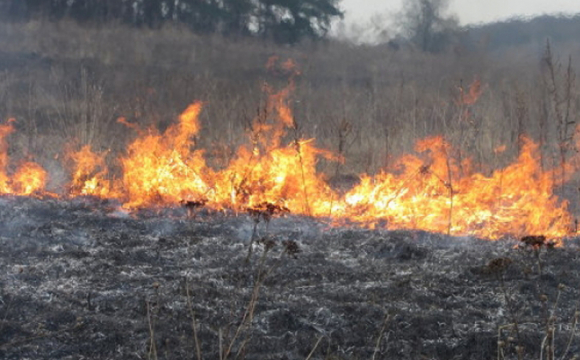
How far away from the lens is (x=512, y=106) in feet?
36.0

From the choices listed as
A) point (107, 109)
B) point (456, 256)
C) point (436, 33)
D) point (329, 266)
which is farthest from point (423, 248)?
point (436, 33)

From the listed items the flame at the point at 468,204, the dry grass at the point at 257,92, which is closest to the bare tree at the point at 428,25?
the dry grass at the point at 257,92

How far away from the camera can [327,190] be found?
8.34 m

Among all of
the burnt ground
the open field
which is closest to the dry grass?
the open field

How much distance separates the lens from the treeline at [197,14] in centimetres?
1777

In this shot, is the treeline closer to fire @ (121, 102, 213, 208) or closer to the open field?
the open field

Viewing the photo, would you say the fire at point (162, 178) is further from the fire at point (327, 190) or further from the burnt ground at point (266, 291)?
the burnt ground at point (266, 291)

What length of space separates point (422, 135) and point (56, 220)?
5453 millimetres

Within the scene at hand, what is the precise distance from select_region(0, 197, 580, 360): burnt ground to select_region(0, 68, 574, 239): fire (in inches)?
28.9

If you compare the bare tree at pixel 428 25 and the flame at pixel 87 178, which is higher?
the bare tree at pixel 428 25

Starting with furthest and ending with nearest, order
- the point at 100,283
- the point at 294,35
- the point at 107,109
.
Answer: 1. the point at 294,35
2. the point at 107,109
3. the point at 100,283

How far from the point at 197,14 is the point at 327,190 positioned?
1168 centimetres

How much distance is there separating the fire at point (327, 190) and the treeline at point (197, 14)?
9802mm

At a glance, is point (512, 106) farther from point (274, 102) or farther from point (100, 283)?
point (100, 283)
